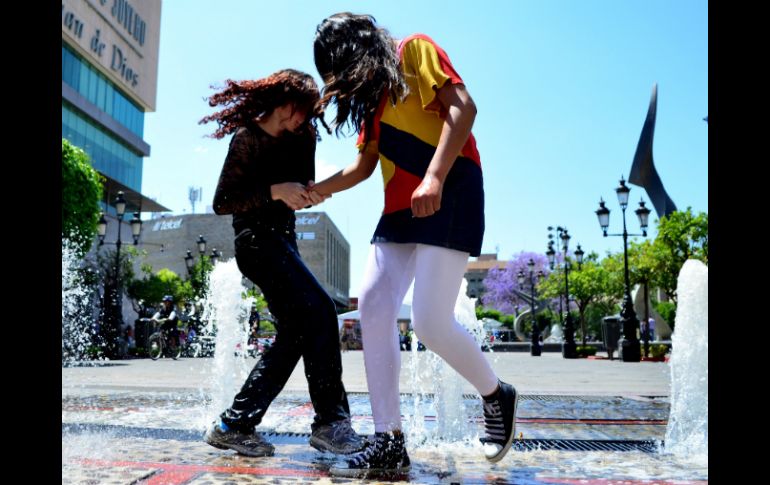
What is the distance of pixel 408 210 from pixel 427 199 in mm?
282

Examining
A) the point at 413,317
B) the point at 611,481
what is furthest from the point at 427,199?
the point at 611,481

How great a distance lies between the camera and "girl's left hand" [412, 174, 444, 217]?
2225mm

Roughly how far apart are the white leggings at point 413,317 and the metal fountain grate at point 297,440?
3.29 feet

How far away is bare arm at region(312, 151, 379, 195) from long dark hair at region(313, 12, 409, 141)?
11 centimetres

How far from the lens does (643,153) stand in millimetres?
41750

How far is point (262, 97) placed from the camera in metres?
3.06

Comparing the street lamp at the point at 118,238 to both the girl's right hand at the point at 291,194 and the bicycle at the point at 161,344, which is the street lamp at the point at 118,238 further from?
the girl's right hand at the point at 291,194

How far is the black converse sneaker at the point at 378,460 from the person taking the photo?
94.8 inches

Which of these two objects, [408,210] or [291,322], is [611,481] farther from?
[291,322]

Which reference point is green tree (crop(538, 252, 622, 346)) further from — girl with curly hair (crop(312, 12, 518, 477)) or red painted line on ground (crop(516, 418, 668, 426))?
girl with curly hair (crop(312, 12, 518, 477))

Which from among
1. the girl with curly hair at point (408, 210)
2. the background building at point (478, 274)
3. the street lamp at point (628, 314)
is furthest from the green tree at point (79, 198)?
the background building at point (478, 274)
